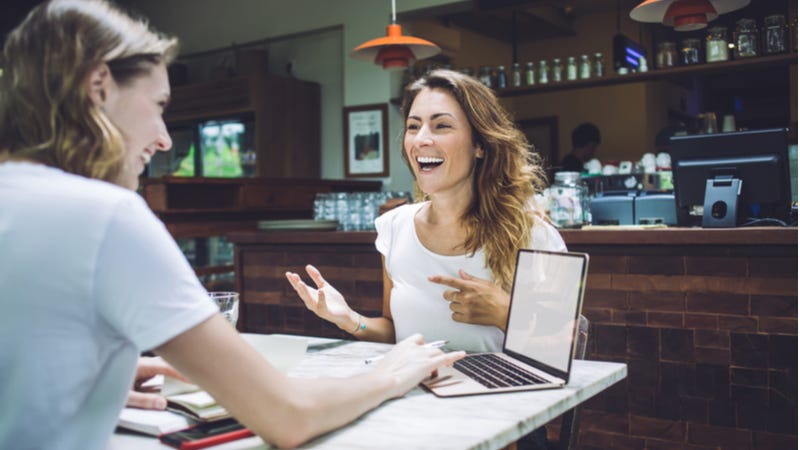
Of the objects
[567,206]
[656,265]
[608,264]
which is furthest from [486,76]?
[656,265]

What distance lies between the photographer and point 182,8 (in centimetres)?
713

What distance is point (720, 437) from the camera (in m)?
2.49

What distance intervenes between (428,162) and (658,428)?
1411 millimetres

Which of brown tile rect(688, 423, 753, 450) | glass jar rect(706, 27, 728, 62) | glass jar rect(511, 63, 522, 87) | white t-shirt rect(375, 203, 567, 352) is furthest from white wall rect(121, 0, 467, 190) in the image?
white t-shirt rect(375, 203, 567, 352)

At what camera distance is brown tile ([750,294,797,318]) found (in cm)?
241

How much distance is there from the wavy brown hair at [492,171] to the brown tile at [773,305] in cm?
100

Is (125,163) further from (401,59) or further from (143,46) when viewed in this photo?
(401,59)

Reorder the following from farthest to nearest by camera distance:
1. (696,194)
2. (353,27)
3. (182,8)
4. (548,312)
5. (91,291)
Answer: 1. (182,8)
2. (353,27)
3. (696,194)
4. (548,312)
5. (91,291)

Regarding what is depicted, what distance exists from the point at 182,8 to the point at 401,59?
12.6 ft

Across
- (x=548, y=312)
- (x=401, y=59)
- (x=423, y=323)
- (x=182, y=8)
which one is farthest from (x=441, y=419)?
(x=182, y=8)

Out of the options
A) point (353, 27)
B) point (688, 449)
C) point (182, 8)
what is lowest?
point (688, 449)

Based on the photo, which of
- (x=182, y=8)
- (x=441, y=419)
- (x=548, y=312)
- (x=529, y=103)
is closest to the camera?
(x=441, y=419)

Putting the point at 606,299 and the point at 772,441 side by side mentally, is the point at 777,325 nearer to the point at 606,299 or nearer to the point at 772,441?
the point at 772,441

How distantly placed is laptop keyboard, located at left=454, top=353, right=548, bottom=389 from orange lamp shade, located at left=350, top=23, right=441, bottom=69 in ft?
9.51
